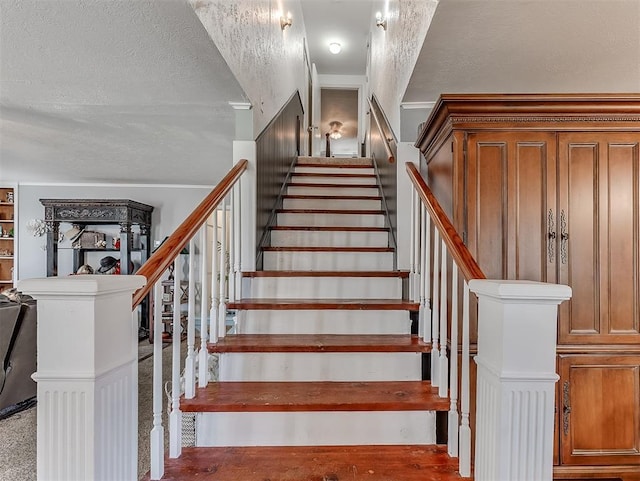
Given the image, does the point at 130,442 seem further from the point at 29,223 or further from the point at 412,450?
the point at 29,223

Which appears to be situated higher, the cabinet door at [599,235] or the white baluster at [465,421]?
the cabinet door at [599,235]

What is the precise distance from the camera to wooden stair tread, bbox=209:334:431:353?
5.76 ft

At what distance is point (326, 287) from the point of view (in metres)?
2.37

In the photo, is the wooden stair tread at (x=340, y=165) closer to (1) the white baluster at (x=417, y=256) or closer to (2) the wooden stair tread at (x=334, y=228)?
(2) the wooden stair tread at (x=334, y=228)

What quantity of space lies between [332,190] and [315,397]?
2.25m

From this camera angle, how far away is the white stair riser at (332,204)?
3283 millimetres

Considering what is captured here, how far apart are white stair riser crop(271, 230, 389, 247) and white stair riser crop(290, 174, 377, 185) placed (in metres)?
1.00

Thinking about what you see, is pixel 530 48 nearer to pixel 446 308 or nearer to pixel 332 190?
pixel 446 308

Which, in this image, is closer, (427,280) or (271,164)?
(427,280)

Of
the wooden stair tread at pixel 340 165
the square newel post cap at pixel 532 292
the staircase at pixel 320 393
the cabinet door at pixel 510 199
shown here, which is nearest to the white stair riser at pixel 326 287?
the staircase at pixel 320 393

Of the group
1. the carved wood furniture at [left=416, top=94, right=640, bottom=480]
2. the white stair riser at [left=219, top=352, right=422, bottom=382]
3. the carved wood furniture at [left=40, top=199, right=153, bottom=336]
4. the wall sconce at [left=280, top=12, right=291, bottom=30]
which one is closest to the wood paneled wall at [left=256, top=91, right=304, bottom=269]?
the wall sconce at [left=280, top=12, right=291, bottom=30]

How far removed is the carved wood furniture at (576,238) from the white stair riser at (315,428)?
81 centimetres

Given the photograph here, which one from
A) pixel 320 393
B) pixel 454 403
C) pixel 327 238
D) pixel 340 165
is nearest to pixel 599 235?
pixel 454 403

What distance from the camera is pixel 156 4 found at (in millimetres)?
1330
